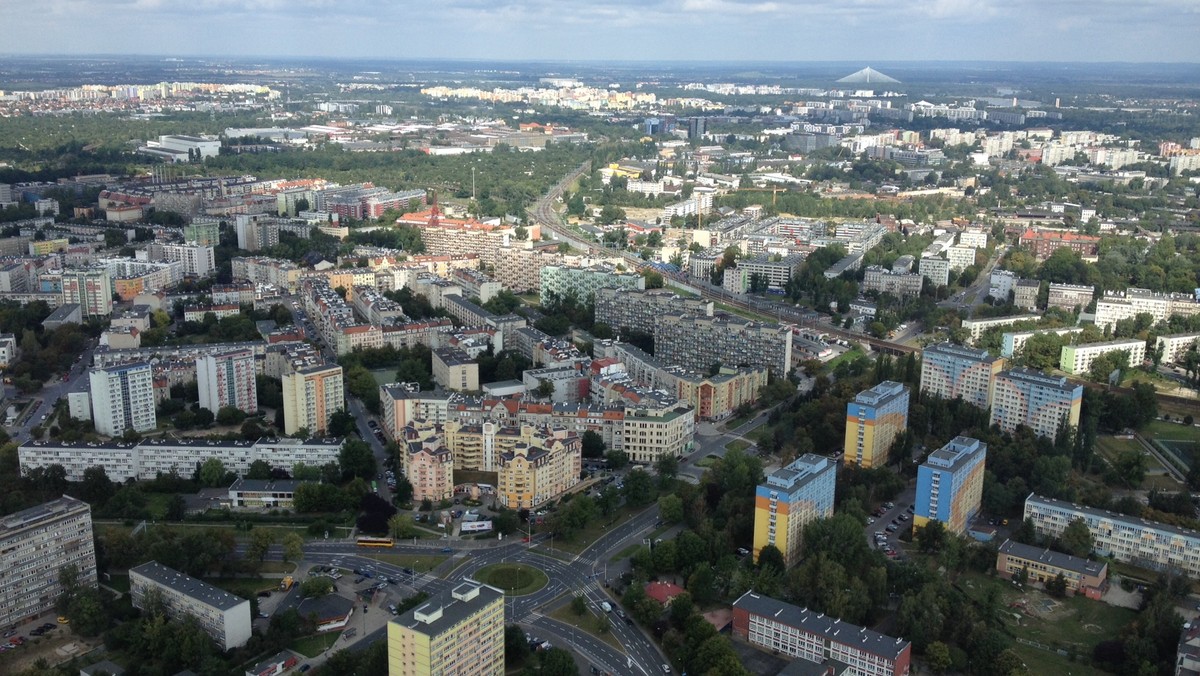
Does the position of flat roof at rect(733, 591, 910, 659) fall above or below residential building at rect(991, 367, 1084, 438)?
below

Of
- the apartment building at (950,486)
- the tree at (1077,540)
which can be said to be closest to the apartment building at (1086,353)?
the apartment building at (950,486)

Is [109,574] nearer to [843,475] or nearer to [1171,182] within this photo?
[843,475]

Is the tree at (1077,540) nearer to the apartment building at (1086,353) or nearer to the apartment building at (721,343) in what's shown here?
the apartment building at (721,343)

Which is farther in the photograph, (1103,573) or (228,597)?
(1103,573)

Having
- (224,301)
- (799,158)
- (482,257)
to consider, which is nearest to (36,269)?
(224,301)

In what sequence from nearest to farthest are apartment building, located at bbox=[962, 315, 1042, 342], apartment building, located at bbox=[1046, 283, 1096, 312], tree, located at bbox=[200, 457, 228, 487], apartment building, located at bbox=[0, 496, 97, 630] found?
apartment building, located at bbox=[0, 496, 97, 630] → tree, located at bbox=[200, 457, 228, 487] → apartment building, located at bbox=[962, 315, 1042, 342] → apartment building, located at bbox=[1046, 283, 1096, 312]

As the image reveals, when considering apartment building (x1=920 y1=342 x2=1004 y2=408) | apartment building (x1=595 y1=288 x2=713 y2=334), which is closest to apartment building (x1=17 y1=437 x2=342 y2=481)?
apartment building (x1=595 y1=288 x2=713 y2=334)

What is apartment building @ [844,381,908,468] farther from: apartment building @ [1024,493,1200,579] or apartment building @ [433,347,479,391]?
apartment building @ [433,347,479,391]
